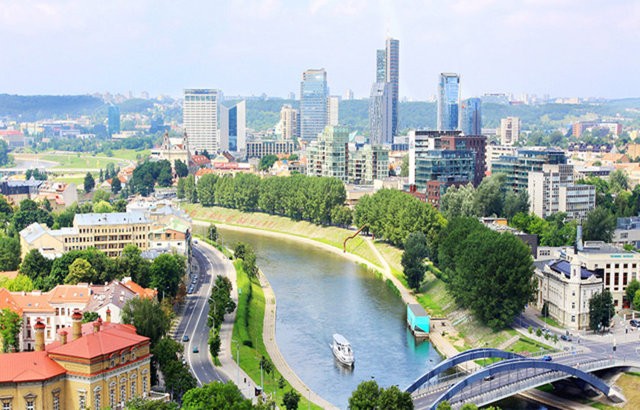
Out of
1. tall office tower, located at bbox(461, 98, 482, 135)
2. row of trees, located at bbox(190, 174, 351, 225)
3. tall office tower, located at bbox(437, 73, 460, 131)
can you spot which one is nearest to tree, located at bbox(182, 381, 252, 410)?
row of trees, located at bbox(190, 174, 351, 225)

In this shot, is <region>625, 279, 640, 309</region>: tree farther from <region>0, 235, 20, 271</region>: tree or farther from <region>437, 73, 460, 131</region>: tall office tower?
<region>437, 73, 460, 131</region>: tall office tower

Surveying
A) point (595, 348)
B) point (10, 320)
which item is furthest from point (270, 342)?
point (595, 348)

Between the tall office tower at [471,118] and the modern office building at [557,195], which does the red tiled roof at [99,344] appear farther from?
the tall office tower at [471,118]

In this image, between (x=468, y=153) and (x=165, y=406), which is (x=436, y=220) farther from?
(x=165, y=406)

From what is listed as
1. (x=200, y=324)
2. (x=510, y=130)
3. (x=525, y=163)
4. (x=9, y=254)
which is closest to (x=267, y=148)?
(x=510, y=130)

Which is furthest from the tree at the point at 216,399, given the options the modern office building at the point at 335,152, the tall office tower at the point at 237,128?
the tall office tower at the point at 237,128

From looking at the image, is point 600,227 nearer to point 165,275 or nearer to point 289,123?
point 165,275

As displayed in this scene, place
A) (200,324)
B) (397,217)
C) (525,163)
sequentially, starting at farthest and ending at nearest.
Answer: (525,163)
(397,217)
(200,324)
